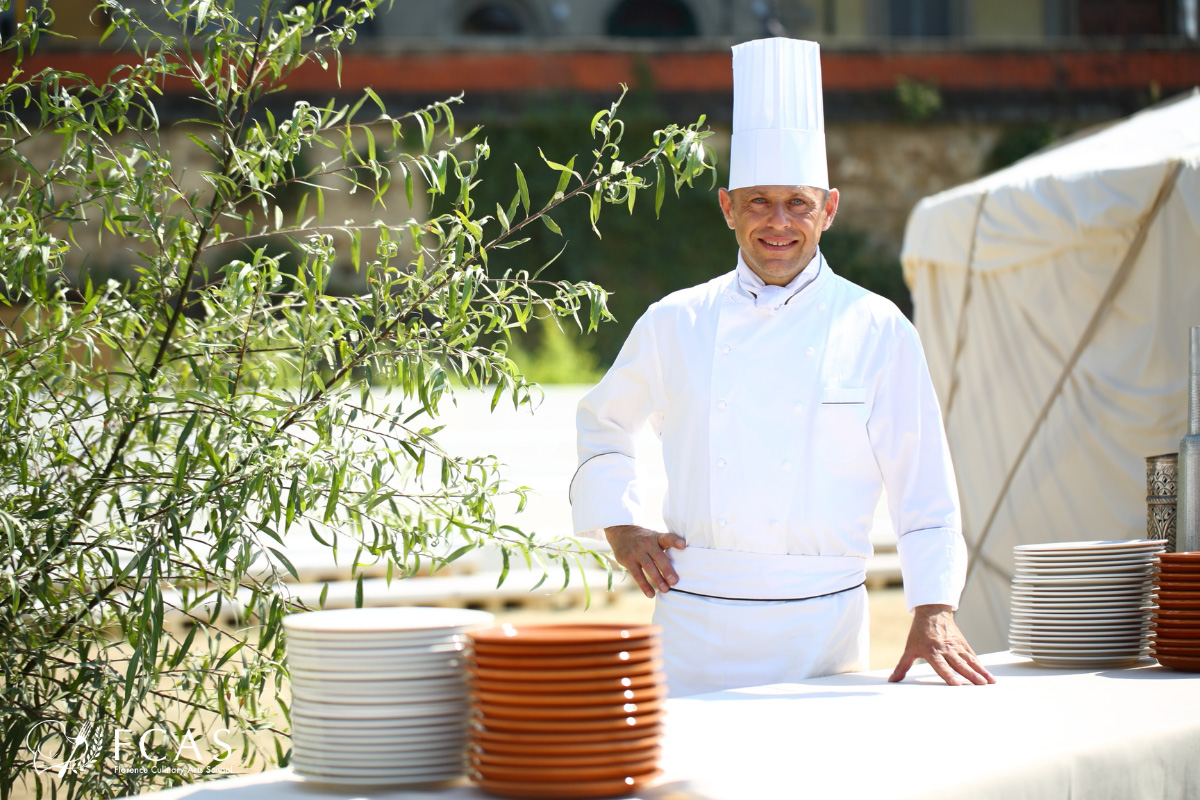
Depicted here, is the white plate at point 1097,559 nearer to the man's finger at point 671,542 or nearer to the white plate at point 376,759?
the man's finger at point 671,542

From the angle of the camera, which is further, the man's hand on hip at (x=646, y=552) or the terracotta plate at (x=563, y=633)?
the man's hand on hip at (x=646, y=552)

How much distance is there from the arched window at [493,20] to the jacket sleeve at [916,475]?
15896 mm

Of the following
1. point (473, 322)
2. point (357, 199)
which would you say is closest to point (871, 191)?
point (357, 199)

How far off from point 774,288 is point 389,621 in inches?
42.0

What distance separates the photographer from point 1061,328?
454cm

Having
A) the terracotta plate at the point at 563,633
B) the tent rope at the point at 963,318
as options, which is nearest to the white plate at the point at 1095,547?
the terracotta plate at the point at 563,633

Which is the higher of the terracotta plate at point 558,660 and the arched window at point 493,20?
the arched window at point 493,20

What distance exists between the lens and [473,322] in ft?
7.16

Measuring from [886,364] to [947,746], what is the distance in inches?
31.6

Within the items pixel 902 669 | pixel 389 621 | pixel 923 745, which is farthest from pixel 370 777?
pixel 902 669

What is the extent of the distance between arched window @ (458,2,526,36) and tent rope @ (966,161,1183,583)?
13.6 metres

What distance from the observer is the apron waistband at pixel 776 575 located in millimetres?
1963

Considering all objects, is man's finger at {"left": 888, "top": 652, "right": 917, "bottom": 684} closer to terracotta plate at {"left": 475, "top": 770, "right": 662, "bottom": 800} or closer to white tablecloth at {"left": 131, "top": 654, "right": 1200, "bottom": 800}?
white tablecloth at {"left": 131, "top": 654, "right": 1200, "bottom": 800}

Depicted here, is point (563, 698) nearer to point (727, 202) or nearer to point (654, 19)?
point (727, 202)
